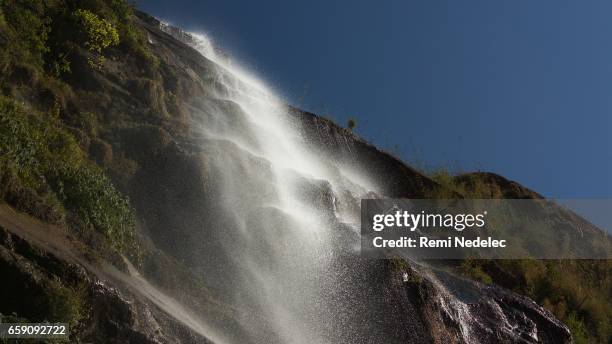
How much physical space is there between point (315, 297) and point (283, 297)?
2.67 ft

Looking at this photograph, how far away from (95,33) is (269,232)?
6.44m

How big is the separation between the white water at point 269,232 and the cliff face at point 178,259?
0.05m

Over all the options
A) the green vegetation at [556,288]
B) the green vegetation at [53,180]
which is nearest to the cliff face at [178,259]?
the green vegetation at [53,180]

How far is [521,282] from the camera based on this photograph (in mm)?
23688

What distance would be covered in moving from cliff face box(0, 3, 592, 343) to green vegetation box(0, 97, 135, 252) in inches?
10.9

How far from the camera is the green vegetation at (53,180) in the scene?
32.1ft

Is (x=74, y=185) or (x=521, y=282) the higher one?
(x=521, y=282)

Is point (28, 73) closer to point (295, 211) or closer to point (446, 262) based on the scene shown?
point (295, 211)

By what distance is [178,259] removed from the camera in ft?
37.3

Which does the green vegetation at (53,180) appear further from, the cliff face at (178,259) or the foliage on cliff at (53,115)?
the cliff face at (178,259)

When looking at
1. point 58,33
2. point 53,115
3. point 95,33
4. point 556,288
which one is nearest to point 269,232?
point 53,115

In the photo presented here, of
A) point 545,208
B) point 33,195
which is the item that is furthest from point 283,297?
point 545,208

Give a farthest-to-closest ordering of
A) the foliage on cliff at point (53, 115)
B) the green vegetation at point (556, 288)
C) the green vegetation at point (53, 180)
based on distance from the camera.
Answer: the green vegetation at point (556, 288), the foliage on cliff at point (53, 115), the green vegetation at point (53, 180)

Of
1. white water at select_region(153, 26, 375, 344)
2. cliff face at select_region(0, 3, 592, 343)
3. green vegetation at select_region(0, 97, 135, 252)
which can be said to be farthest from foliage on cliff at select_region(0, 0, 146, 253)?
white water at select_region(153, 26, 375, 344)
